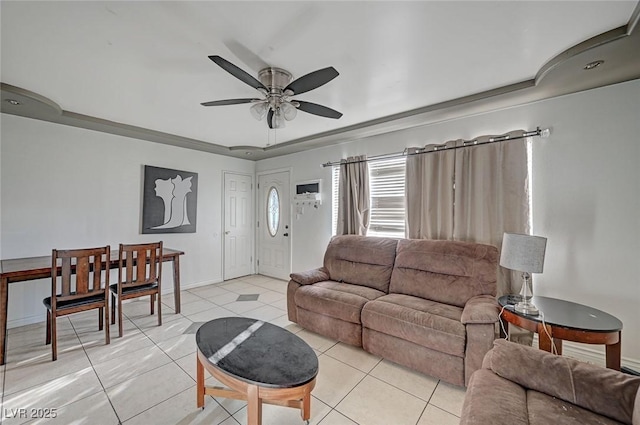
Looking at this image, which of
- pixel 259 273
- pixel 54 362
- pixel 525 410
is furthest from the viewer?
pixel 259 273

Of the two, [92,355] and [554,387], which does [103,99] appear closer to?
[92,355]

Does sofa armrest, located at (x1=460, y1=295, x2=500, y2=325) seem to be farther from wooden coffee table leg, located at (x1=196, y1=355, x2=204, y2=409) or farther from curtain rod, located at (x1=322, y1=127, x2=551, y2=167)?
wooden coffee table leg, located at (x1=196, y1=355, x2=204, y2=409)

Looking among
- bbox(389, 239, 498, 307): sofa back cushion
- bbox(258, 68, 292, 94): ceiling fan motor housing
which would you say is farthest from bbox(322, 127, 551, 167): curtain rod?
bbox(258, 68, 292, 94): ceiling fan motor housing

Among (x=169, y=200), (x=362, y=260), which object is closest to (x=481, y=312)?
(x=362, y=260)

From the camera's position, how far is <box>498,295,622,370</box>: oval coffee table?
1717 millimetres

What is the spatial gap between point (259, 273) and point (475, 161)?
455 cm

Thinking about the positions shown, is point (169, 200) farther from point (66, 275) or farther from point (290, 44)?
point (290, 44)

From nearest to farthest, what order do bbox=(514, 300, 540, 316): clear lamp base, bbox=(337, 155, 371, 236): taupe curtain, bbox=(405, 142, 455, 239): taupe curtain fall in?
1. bbox=(514, 300, 540, 316): clear lamp base
2. bbox=(405, 142, 455, 239): taupe curtain
3. bbox=(337, 155, 371, 236): taupe curtain

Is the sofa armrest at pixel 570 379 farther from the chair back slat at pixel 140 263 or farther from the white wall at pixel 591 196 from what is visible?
the chair back slat at pixel 140 263

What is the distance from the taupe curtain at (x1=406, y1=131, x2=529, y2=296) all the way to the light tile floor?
1.57m

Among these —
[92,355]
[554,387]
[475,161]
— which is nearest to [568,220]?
[475,161]

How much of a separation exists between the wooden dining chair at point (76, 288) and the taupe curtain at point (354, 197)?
2918 mm

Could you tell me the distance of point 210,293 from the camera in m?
4.39

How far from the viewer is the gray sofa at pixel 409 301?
2070mm
